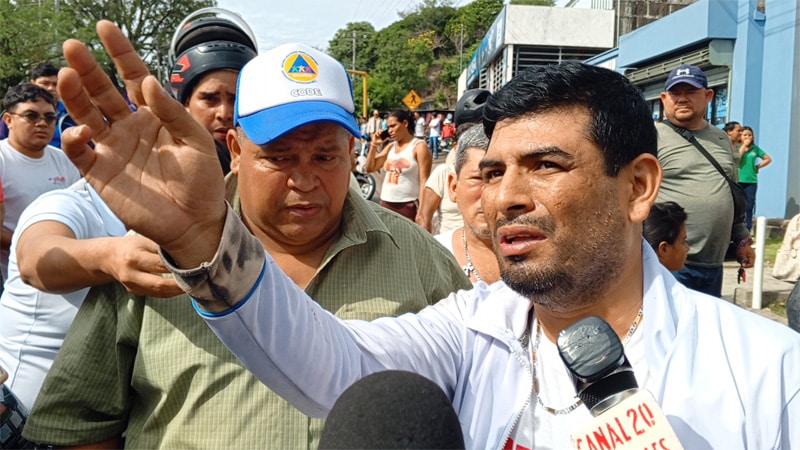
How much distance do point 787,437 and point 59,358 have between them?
1.75 meters

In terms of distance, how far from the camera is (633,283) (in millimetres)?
1792

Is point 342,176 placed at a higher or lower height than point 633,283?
higher

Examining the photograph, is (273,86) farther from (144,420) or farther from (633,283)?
(633,283)

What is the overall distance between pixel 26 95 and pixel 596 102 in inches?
185

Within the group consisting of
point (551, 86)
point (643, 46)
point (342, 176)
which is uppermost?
point (643, 46)

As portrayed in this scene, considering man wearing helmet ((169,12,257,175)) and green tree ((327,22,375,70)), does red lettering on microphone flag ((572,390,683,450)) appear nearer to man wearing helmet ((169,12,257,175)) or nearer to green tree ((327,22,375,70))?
man wearing helmet ((169,12,257,175))

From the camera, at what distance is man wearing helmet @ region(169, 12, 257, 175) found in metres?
2.98

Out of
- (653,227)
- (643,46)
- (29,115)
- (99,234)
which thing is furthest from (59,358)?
(643,46)

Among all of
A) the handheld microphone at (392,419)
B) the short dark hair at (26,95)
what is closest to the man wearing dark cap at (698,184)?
the handheld microphone at (392,419)

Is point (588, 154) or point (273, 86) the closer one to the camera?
point (588, 154)

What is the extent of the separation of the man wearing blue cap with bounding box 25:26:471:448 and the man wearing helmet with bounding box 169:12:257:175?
649 millimetres

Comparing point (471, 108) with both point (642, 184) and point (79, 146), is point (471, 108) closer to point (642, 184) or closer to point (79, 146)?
point (642, 184)

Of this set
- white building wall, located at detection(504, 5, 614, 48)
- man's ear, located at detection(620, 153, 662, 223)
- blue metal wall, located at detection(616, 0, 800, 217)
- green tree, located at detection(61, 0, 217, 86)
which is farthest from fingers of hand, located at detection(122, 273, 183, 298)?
green tree, located at detection(61, 0, 217, 86)

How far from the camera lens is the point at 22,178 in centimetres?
490
